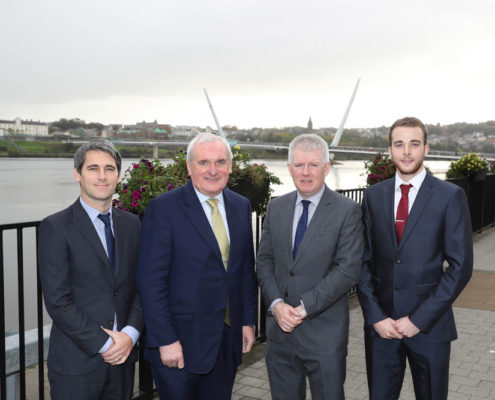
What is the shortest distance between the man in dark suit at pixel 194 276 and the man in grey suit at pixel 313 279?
0.82ft

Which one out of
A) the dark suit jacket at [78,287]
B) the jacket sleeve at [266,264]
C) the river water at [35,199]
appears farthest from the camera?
the river water at [35,199]

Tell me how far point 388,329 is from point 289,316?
0.55m

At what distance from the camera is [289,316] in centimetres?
248

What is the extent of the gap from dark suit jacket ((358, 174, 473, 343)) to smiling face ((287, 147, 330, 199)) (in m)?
0.37

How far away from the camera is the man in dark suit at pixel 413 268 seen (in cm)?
246

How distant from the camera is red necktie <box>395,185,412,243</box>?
8.46ft

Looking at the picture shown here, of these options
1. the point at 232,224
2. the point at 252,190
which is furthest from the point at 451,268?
the point at 252,190

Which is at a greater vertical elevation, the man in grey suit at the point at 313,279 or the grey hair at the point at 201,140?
the grey hair at the point at 201,140

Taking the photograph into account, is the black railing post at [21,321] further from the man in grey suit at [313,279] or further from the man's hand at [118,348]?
the man in grey suit at [313,279]

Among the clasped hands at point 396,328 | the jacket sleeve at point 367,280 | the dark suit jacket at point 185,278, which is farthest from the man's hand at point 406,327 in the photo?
the dark suit jacket at point 185,278

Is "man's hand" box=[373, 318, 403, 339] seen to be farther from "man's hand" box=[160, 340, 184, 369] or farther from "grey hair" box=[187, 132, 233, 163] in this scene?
"grey hair" box=[187, 132, 233, 163]

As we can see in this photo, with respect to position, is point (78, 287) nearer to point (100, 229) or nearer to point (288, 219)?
point (100, 229)

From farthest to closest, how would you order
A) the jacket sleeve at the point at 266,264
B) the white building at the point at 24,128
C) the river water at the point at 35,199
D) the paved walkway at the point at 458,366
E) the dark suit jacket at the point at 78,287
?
the white building at the point at 24,128
the river water at the point at 35,199
the paved walkway at the point at 458,366
the jacket sleeve at the point at 266,264
the dark suit jacket at the point at 78,287

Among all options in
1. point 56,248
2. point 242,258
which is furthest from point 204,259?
point 56,248
